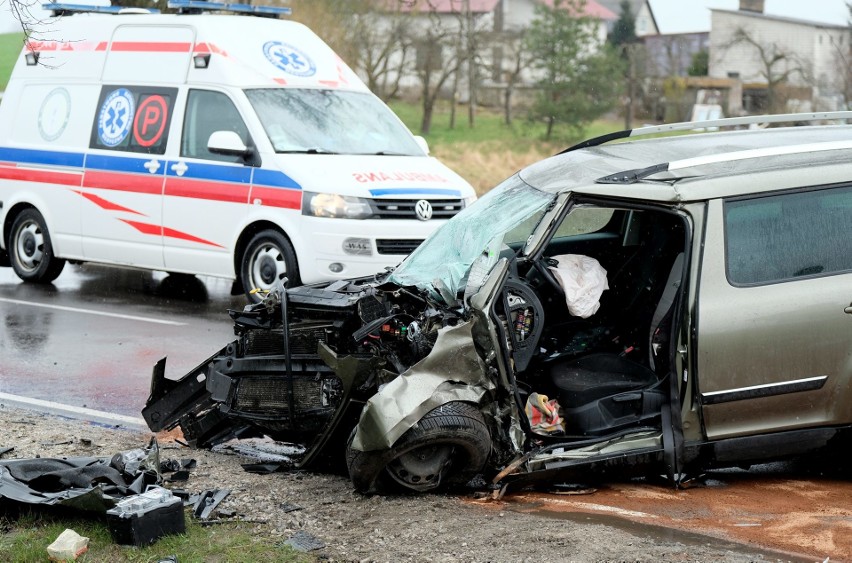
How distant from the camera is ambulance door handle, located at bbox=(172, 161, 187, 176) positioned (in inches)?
448

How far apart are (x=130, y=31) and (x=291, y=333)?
711 cm

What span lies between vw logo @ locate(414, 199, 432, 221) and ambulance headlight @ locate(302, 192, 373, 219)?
0.45 metres

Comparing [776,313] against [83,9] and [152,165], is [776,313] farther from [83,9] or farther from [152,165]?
[83,9]

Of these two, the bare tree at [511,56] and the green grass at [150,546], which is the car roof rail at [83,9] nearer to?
the green grass at [150,546]

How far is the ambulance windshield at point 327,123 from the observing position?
437 inches

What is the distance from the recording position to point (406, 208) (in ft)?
34.9

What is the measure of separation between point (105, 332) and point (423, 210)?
304cm

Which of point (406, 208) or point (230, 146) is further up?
point (230, 146)

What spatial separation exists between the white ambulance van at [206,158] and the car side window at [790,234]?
504cm

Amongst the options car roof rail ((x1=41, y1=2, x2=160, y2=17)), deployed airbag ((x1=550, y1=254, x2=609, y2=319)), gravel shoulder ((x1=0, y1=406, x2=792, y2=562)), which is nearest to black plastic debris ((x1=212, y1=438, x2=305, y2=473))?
gravel shoulder ((x1=0, y1=406, x2=792, y2=562))

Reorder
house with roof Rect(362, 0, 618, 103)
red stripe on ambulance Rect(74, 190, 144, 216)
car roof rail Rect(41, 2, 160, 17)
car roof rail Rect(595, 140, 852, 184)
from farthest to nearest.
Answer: house with roof Rect(362, 0, 618, 103), car roof rail Rect(41, 2, 160, 17), red stripe on ambulance Rect(74, 190, 144, 216), car roof rail Rect(595, 140, 852, 184)

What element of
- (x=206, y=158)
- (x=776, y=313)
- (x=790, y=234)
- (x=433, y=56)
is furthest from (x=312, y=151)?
(x=433, y=56)

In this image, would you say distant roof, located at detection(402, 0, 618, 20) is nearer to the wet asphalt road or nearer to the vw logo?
the wet asphalt road

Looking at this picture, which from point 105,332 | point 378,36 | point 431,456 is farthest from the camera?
point 378,36
